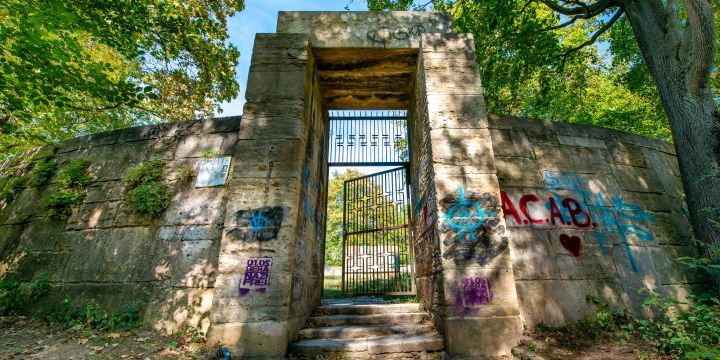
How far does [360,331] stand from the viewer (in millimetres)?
3646

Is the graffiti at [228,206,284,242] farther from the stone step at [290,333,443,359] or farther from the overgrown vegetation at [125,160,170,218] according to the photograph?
the overgrown vegetation at [125,160,170,218]

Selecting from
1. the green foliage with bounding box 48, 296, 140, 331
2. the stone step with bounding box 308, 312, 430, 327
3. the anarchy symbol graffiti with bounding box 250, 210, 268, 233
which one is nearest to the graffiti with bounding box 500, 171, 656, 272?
the stone step with bounding box 308, 312, 430, 327

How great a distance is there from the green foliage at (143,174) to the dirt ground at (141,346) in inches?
78.9

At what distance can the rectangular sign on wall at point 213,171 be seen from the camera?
14.1ft

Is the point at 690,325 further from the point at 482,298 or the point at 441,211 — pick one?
the point at 441,211

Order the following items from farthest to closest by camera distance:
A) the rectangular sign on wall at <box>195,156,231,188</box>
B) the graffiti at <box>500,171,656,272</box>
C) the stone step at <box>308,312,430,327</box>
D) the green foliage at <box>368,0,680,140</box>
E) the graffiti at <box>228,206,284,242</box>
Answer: the green foliage at <box>368,0,680,140</box> < the rectangular sign on wall at <box>195,156,231,188</box> < the graffiti at <box>500,171,656,272</box> < the stone step at <box>308,312,430,327</box> < the graffiti at <box>228,206,284,242</box>

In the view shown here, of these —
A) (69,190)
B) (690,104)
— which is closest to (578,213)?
(690,104)

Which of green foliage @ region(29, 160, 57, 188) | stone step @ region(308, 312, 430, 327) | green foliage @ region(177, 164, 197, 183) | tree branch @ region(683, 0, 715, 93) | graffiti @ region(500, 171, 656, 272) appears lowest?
stone step @ region(308, 312, 430, 327)

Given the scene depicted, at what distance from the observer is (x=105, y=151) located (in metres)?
4.90

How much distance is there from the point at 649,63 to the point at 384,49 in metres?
4.16

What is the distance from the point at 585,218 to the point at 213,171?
18.2 ft

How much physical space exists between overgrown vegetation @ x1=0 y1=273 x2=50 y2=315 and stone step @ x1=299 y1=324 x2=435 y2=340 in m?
3.72

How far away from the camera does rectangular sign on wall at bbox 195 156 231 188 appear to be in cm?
429

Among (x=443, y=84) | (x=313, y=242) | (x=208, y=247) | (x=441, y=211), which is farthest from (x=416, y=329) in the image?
(x=443, y=84)
